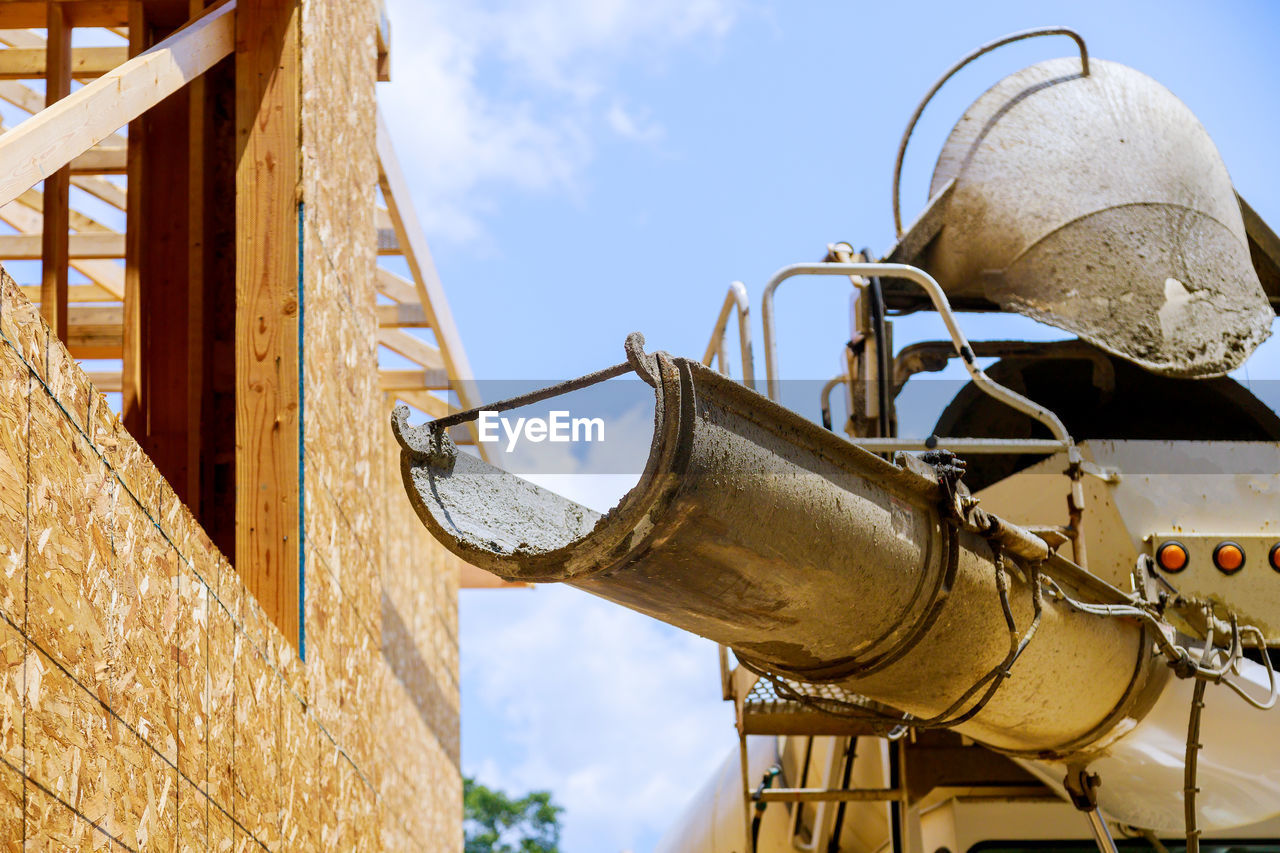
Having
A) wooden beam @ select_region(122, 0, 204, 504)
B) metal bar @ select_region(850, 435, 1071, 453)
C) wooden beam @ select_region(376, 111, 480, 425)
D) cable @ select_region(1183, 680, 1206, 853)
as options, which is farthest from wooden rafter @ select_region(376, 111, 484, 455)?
cable @ select_region(1183, 680, 1206, 853)

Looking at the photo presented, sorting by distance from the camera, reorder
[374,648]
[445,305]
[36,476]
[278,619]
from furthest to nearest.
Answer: [445,305]
[374,648]
[278,619]
[36,476]

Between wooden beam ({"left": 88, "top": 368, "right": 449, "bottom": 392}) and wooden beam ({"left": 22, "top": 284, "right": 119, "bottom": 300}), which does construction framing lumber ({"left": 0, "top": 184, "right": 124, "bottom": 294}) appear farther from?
wooden beam ({"left": 88, "top": 368, "right": 449, "bottom": 392})

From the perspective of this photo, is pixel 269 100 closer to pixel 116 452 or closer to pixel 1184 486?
pixel 116 452

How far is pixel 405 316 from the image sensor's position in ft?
33.9

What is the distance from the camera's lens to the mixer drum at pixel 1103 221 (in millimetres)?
5641

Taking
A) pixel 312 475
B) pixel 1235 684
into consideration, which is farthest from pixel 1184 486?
pixel 312 475

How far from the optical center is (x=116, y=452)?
347 centimetres

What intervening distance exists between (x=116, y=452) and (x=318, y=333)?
6.93 ft

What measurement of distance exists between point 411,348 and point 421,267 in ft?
4.26

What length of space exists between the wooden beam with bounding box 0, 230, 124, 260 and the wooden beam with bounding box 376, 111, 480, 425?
168 cm

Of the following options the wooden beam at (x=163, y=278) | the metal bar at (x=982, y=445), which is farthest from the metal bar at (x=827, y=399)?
the wooden beam at (x=163, y=278)

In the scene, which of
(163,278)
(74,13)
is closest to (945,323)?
(163,278)

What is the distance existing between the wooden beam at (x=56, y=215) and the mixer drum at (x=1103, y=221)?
368cm

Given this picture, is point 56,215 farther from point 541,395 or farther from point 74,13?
point 541,395
